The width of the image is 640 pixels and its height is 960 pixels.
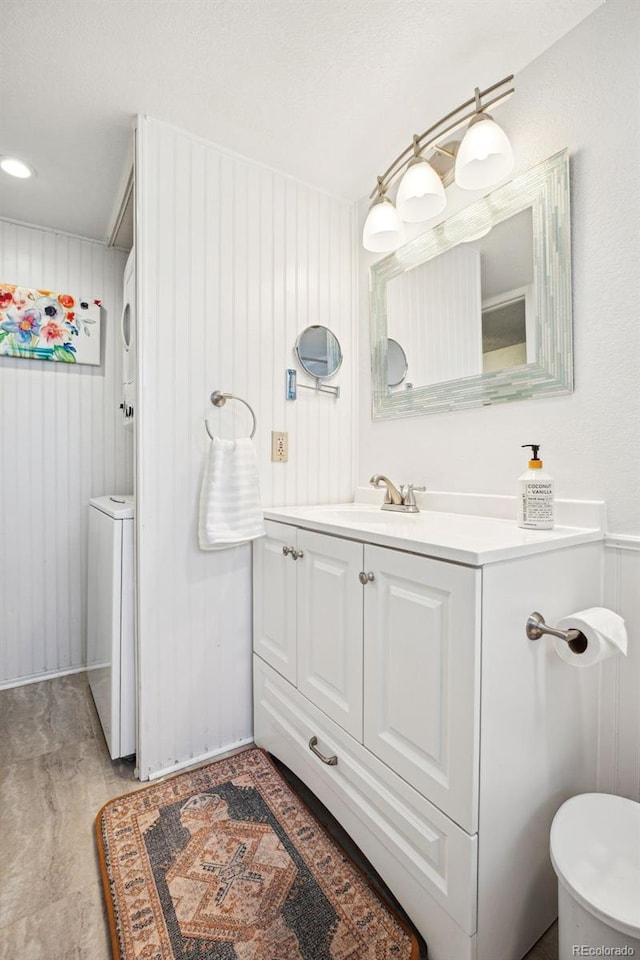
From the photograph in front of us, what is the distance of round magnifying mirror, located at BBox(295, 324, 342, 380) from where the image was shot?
1875 mm

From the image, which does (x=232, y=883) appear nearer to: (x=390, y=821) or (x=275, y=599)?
(x=390, y=821)

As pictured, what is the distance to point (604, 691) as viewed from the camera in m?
1.18

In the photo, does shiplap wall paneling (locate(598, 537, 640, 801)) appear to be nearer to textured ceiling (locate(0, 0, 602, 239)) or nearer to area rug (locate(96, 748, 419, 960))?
area rug (locate(96, 748, 419, 960))

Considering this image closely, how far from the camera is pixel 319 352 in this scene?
75.7 inches

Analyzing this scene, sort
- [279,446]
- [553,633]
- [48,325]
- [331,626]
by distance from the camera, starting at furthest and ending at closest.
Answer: [48,325], [279,446], [331,626], [553,633]

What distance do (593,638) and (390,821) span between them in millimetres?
658

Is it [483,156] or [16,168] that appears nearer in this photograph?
[483,156]

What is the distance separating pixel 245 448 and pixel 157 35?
1.21 metres

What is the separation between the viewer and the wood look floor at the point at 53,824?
1.01m

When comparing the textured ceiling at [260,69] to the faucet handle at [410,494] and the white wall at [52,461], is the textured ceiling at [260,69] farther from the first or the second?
the faucet handle at [410,494]

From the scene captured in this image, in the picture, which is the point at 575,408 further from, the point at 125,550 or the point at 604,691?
the point at 125,550

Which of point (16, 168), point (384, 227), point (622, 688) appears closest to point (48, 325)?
point (16, 168)

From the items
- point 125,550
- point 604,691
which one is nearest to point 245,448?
point 125,550

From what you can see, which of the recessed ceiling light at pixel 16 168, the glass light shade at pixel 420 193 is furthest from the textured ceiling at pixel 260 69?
the glass light shade at pixel 420 193
